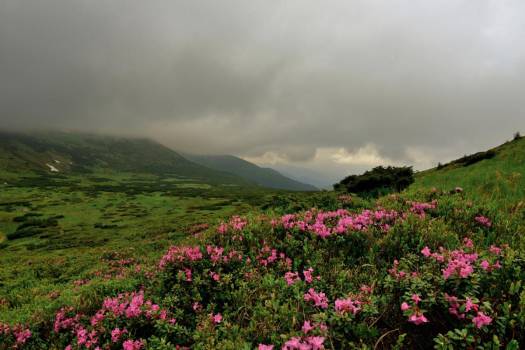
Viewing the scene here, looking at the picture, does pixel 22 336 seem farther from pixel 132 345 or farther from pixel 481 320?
pixel 481 320

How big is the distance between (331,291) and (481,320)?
6.08ft

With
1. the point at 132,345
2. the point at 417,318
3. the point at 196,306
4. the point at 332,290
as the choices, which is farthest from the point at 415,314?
the point at 132,345

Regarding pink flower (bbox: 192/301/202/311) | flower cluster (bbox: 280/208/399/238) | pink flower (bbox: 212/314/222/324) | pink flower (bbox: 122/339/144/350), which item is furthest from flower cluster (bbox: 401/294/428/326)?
pink flower (bbox: 122/339/144/350)

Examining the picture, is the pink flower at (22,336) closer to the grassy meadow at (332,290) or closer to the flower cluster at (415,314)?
the grassy meadow at (332,290)

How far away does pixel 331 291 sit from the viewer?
4062 millimetres

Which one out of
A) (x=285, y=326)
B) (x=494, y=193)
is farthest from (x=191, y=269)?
(x=494, y=193)

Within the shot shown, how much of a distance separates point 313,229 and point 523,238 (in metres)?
4.11

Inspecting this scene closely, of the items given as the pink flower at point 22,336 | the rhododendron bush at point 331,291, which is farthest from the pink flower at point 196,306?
the pink flower at point 22,336

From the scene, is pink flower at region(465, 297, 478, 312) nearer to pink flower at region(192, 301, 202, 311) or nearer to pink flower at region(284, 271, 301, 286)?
pink flower at region(284, 271, 301, 286)

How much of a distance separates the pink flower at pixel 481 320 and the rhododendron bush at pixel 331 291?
2 centimetres

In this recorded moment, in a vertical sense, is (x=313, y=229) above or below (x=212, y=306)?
above

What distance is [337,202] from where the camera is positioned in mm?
9070

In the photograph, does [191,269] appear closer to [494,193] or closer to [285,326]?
[285,326]

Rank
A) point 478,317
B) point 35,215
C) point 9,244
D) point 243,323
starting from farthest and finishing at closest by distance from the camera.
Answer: point 35,215 < point 9,244 < point 243,323 < point 478,317
